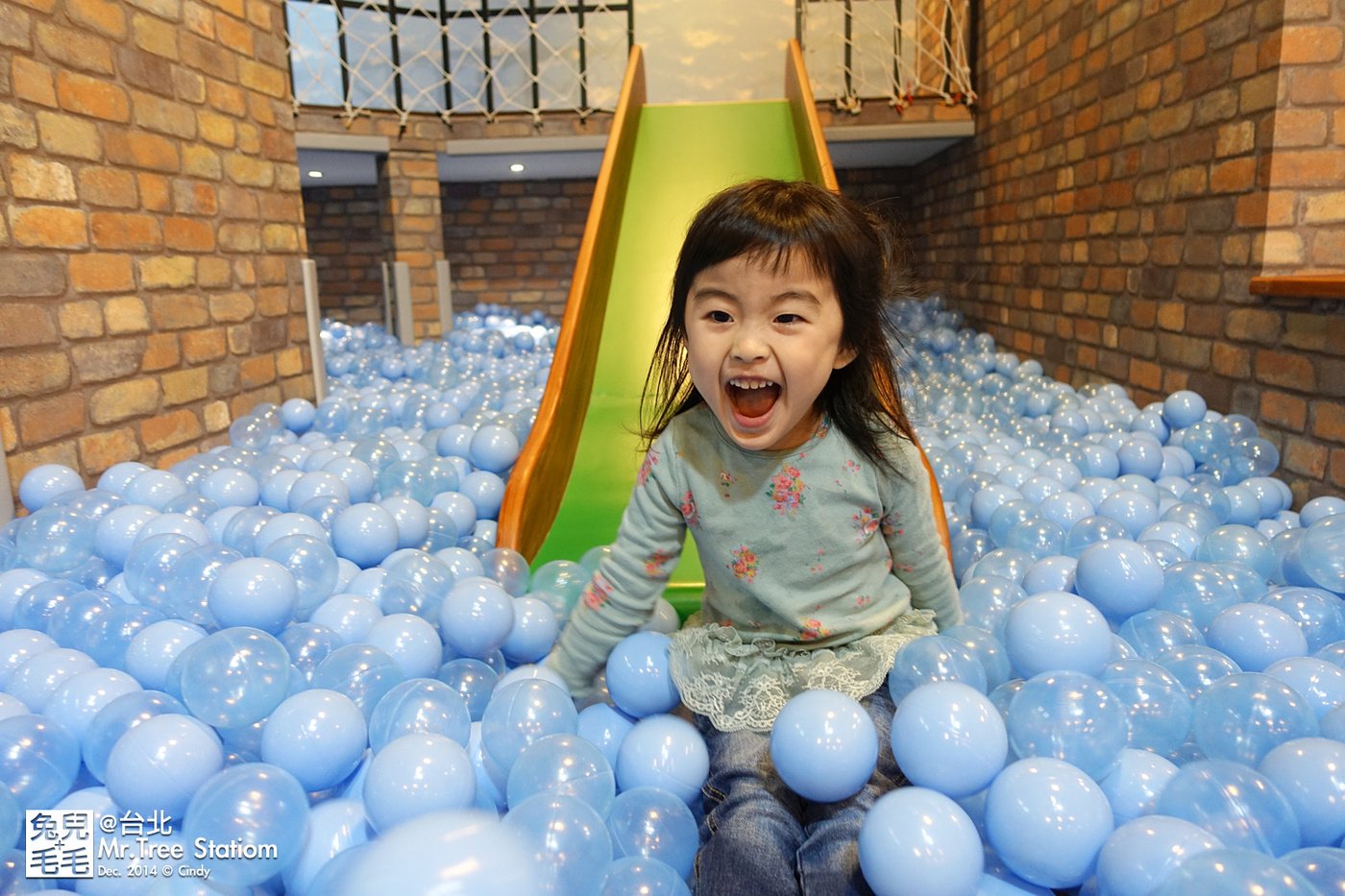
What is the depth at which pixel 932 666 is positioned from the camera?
1128 millimetres

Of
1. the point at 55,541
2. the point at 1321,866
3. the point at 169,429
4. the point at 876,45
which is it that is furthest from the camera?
the point at 876,45

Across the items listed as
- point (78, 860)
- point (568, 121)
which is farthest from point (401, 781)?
point (568, 121)

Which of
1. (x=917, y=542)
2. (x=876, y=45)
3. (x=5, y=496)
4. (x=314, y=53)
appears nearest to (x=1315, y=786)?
(x=917, y=542)

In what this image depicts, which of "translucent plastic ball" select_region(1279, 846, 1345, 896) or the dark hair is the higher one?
the dark hair

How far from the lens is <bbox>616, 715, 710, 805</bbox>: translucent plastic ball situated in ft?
3.64

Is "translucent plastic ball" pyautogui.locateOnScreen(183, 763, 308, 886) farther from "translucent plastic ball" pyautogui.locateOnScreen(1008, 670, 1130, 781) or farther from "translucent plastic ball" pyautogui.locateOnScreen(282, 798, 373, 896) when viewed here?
"translucent plastic ball" pyautogui.locateOnScreen(1008, 670, 1130, 781)

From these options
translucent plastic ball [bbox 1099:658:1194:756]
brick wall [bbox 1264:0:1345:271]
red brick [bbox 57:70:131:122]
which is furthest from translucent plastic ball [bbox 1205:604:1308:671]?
red brick [bbox 57:70:131:122]

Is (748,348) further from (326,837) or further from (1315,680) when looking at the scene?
(1315,680)

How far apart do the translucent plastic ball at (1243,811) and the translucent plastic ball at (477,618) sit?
969mm

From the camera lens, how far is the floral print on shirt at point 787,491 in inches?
47.2

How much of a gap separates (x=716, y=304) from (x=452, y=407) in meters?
2.07

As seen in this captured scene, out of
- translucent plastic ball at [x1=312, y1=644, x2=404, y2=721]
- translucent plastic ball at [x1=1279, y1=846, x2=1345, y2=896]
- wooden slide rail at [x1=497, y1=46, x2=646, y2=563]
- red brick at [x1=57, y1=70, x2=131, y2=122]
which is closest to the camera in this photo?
translucent plastic ball at [x1=1279, y1=846, x2=1345, y2=896]

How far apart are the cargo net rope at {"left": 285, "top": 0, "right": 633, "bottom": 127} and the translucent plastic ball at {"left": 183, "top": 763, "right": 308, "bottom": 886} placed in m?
5.27

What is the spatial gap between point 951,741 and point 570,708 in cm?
50
